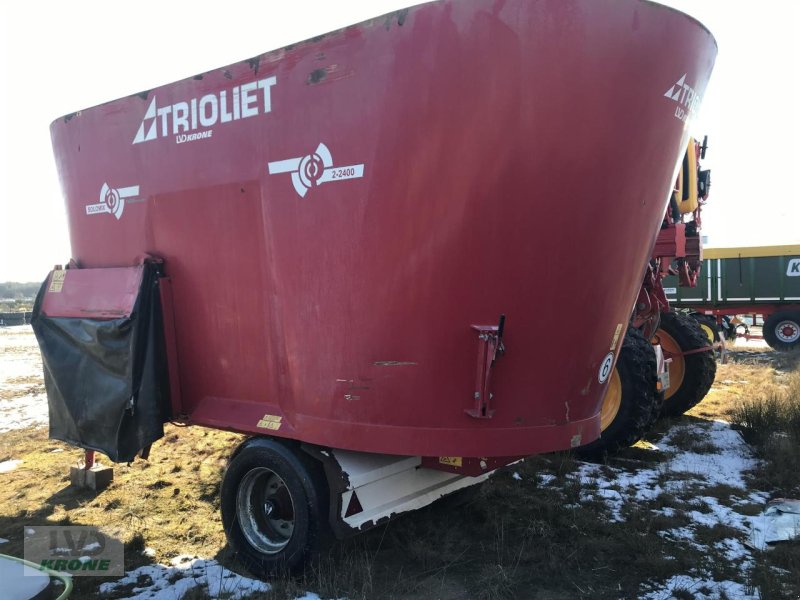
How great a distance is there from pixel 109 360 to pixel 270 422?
4.51 feet

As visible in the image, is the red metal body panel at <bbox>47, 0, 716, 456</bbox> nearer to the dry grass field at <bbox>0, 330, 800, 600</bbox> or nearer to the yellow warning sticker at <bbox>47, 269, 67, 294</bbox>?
the dry grass field at <bbox>0, 330, 800, 600</bbox>

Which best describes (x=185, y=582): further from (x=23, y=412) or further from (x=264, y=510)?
(x=23, y=412)

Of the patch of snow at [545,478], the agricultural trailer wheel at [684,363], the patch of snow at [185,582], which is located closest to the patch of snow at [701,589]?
the patch of snow at [545,478]

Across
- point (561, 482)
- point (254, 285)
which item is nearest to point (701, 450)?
point (561, 482)

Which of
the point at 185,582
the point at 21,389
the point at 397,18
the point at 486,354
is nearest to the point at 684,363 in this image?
the point at 486,354

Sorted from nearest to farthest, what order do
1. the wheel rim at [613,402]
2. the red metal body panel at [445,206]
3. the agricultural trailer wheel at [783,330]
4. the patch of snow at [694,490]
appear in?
1. the red metal body panel at [445,206]
2. the patch of snow at [694,490]
3. the wheel rim at [613,402]
4. the agricultural trailer wheel at [783,330]

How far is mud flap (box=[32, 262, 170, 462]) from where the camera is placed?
4.14m

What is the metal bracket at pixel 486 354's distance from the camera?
10.3 ft

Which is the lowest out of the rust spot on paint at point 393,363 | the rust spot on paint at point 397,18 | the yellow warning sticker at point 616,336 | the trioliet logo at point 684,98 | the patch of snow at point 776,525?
the patch of snow at point 776,525

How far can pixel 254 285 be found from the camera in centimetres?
380

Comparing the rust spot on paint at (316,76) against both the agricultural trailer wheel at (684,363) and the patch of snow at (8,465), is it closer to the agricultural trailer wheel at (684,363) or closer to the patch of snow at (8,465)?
the patch of snow at (8,465)

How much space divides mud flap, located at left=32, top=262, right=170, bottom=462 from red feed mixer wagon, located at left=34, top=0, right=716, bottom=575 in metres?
0.03

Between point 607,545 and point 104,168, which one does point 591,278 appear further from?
point 104,168

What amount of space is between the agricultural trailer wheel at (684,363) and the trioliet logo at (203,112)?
601cm
